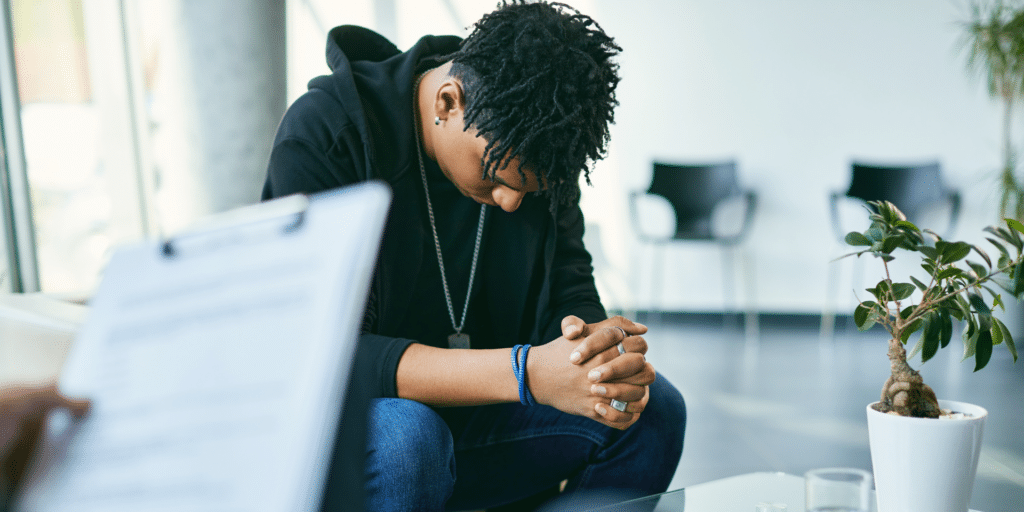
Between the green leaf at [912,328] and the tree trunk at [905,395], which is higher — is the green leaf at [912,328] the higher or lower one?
the higher one

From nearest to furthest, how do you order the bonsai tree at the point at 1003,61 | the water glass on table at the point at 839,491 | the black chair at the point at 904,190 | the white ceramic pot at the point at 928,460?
1. the water glass on table at the point at 839,491
2. the white ceramic pot at the point at 928,460
3. the bonsai tree at the point at 1003,61
4. the black chair at the point at 904,190

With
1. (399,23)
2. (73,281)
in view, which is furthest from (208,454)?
(399,23)

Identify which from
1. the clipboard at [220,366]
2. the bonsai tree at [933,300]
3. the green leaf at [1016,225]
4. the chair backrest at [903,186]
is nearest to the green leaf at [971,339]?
the bonsai tree at [933,300]

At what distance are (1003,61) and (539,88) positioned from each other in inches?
151

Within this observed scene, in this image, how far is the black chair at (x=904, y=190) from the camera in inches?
152

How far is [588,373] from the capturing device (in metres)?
0.92

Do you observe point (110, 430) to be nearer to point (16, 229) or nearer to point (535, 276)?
point (535, 276)

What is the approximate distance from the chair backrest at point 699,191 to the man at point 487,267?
290 cm

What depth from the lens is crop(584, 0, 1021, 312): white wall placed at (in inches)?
159

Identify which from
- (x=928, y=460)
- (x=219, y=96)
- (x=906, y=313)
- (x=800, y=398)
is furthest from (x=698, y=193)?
(x=928, y=460)

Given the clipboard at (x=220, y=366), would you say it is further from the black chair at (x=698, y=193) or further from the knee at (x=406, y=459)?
the black chair at (x=698, y=193)

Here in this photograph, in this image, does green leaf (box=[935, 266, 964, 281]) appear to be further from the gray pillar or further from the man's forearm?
the gray pillar

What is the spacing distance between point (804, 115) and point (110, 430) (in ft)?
14.2

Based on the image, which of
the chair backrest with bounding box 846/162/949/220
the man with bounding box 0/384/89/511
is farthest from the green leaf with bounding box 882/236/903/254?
the chair backrest with bounding box 846/162/949/220
